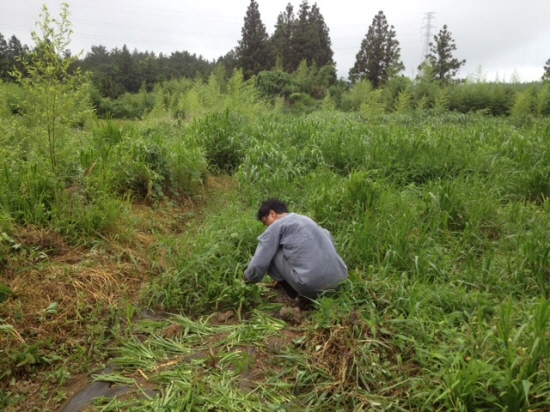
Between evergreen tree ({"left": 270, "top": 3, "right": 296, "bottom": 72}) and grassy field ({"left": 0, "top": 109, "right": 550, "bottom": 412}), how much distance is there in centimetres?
2819

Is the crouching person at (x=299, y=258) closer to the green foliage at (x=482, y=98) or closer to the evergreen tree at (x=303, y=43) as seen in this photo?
the green foliage at (x=482, y=98)

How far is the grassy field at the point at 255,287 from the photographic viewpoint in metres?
2.11

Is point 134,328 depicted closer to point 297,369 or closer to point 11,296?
point 11,296

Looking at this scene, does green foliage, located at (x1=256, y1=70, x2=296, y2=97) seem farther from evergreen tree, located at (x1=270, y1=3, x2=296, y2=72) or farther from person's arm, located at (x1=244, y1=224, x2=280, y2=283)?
person's arm, located at (x1=244, y1=224, x2=280, y2=283)

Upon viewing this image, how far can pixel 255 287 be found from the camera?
307cm

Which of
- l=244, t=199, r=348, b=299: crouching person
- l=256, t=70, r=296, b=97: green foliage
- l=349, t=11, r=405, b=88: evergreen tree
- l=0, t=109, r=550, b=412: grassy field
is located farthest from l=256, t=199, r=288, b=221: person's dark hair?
l=349, t=11, r=405, b=88: evergreen tree

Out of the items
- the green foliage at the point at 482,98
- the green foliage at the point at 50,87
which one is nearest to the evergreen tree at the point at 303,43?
the green foliage at the point at 482,98

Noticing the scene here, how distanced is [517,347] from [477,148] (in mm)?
4570

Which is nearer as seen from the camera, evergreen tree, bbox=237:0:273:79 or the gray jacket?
the gray jacket

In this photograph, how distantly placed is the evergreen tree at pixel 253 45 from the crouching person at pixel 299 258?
1106 inches

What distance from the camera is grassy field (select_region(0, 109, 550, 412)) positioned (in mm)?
2107

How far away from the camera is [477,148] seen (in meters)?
5.96

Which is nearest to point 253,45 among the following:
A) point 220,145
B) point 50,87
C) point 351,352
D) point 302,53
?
point 302,53

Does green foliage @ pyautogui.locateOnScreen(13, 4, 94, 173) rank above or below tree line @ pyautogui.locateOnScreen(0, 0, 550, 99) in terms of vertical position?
below
